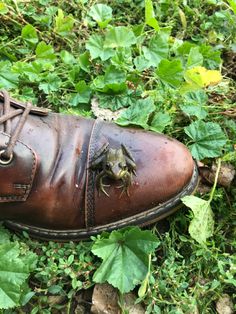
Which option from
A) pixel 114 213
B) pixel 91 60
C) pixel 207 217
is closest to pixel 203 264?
pixel 207 217

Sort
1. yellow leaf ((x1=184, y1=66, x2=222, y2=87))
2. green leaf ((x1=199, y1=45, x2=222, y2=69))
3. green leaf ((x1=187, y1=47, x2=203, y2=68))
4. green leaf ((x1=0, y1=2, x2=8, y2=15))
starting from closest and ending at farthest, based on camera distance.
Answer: yellow leaf ((x1=184, y1=66, x2=222, y2=87)) → green leaf ((x1=187, y1=47, x2=203, y2=68)) → green leaf ((x1=199, y1=45, x2=222, y2=69)) → green leaf ((x1=0, y1=2, x2=8, y2=15))

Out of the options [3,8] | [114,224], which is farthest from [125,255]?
[3,8]

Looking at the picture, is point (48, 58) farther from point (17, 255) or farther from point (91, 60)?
point (17, 255)

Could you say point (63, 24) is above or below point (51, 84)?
above

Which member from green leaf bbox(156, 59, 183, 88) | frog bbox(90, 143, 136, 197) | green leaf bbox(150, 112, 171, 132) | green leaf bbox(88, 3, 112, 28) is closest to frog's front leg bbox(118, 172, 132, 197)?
frog bbox(90, 143, 136, 197)

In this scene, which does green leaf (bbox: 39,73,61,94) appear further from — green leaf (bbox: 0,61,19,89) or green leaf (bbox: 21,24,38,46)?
green leaf (bbox: 21,24,38,46)

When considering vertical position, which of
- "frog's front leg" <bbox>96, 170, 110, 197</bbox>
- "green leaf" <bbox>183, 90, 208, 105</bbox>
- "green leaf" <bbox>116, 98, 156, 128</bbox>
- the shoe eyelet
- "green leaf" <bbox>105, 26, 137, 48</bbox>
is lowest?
"frog's front leg" <bbox>96, 170, 110, 197</bbox>

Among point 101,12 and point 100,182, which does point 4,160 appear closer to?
point 100,182
